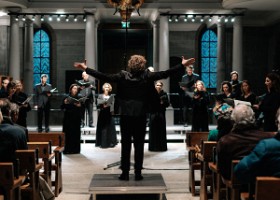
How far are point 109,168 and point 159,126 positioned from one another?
106 inches

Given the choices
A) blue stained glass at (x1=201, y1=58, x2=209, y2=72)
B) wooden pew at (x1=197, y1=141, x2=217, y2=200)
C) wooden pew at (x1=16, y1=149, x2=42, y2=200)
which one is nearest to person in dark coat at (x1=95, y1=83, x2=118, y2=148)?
wooden pew at (x1=197, y1=141, x2=217, y2=200)

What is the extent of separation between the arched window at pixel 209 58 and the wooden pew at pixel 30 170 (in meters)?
16.7

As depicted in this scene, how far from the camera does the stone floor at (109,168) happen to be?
7691 mm

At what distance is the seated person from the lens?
4.16 metres

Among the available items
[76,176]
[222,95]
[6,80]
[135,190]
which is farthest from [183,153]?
[135,190]

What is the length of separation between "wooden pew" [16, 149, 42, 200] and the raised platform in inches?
28.3

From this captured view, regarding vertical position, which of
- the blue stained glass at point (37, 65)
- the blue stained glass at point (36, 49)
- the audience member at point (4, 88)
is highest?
the blue stained glass at point (36, 49)

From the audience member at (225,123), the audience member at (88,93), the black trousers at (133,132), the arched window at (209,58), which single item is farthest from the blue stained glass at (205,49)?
the audience member at (225,123)

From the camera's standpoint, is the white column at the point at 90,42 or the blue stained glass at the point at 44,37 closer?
the white column at the point at 90,42

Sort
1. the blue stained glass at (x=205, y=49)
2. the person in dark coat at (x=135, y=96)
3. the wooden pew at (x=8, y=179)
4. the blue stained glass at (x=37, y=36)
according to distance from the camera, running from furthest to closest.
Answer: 1. the blue stained glass at (x=205, y=49)
2. the blue stained glass at (x=37, y=36)
3. the person in dark coat at (x=135, y=96)
4. the wooden pew at (x=8, y=179)

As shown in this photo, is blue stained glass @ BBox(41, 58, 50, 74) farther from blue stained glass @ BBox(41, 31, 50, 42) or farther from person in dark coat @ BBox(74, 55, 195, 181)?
person in dark coat @ BBox(74, 55, 195, 181)

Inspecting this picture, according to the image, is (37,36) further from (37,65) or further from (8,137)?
(8,137)

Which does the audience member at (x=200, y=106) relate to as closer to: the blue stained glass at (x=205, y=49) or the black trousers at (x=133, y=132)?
the black trousers at (x=133, y=132)

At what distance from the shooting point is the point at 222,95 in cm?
1074
